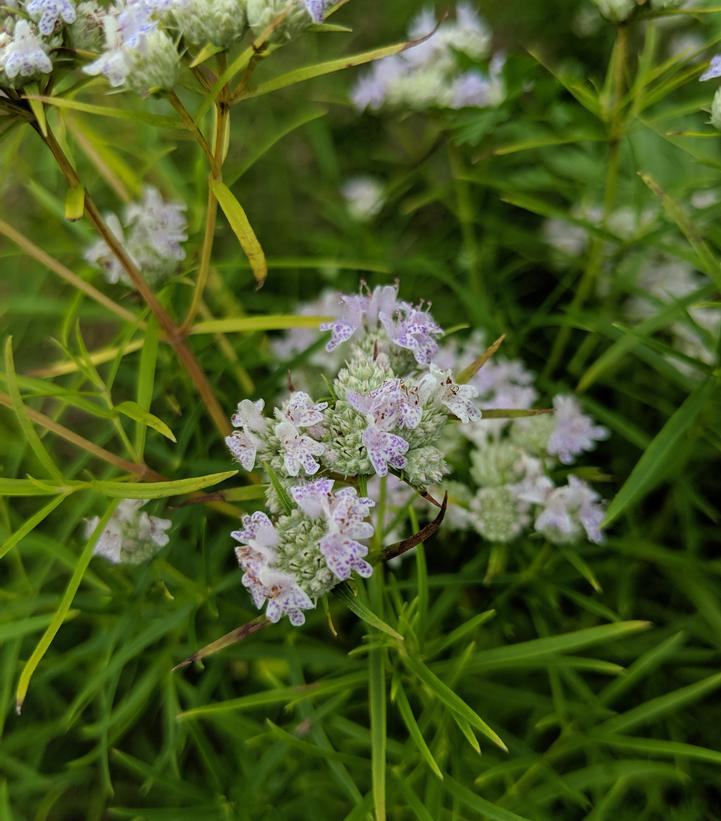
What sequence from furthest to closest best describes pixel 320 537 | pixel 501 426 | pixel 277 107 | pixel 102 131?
1. pixel 277 107
2. pixel 102 131
3. pixel 501 426
4. pixel 320 537

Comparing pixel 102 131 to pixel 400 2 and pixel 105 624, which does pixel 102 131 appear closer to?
pixel 400 2

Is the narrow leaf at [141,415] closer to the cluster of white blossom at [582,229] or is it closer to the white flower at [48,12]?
the white flower at [48,12]

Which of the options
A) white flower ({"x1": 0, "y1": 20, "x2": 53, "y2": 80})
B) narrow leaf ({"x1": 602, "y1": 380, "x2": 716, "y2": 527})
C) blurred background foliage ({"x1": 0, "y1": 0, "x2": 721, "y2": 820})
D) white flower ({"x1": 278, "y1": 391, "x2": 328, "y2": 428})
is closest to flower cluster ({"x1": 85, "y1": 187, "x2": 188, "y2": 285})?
blurred background foliage ({"x1": 0, "y1": 0, "x2": 721, "y2": 820})

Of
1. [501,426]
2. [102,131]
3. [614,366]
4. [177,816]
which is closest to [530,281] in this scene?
[614,366]

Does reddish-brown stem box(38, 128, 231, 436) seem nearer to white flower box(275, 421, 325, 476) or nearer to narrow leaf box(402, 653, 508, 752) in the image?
white flower box(275, 421, 325, 476)

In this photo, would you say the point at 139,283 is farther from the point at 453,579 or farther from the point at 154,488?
the point at 453,579

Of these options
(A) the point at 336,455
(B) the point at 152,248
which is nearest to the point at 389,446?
(A) the point at 336,455

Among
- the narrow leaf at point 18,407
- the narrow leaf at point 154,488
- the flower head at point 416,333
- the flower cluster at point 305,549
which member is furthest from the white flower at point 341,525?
the narrow leaf at point 18,407
